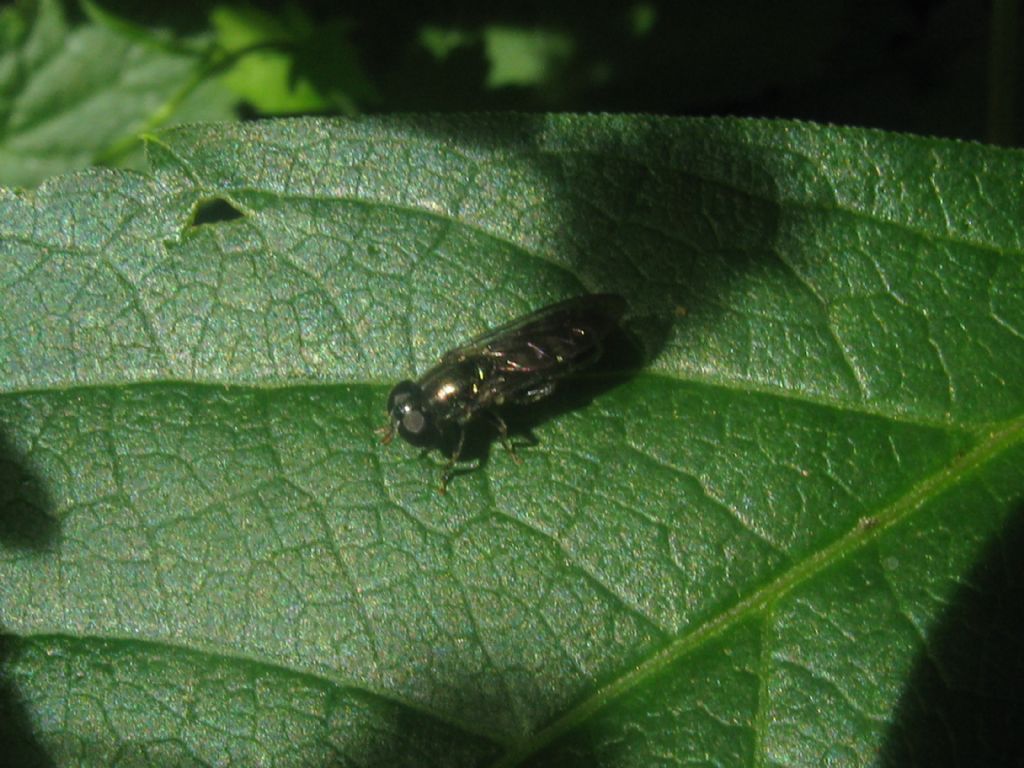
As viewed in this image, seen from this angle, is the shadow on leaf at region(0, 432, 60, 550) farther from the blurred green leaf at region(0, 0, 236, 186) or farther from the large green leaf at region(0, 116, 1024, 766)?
the blurred green leaf at region(0, 0, 236, 186)

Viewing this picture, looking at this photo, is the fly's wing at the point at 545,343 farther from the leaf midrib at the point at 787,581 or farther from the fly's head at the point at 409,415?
the leaf midrib at the point at 787,581

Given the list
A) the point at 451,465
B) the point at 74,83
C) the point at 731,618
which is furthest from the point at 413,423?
the point at 74,83

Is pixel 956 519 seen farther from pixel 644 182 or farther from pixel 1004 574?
pixel 644 182

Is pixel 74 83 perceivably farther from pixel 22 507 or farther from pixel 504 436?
pixel 504 436

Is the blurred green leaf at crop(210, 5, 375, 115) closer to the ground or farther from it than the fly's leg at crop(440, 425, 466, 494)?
farther from it

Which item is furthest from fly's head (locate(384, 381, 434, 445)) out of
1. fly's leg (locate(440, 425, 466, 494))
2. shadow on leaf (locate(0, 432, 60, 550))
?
shadow on leaf (locate(0, 432, 60, 550))

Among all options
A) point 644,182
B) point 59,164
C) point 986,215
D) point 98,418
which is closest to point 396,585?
point 98,418
